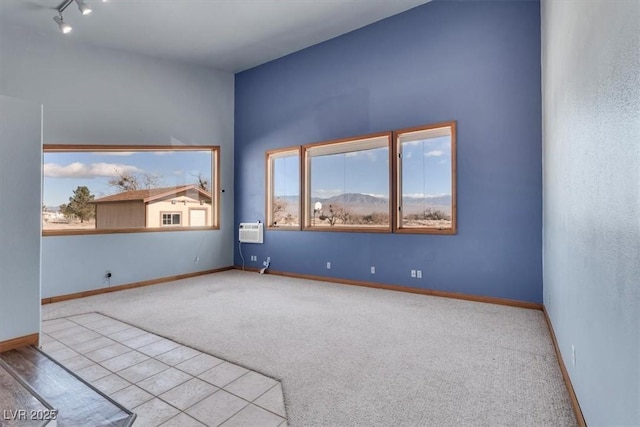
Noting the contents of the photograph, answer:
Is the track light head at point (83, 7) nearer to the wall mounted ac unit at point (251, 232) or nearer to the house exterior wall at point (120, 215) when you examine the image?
the house exterior wall at point (120, 215)

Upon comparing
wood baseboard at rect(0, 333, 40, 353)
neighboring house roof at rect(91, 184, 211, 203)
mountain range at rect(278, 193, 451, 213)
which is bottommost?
wood baseboard at rect(0, 333, 40, 353)

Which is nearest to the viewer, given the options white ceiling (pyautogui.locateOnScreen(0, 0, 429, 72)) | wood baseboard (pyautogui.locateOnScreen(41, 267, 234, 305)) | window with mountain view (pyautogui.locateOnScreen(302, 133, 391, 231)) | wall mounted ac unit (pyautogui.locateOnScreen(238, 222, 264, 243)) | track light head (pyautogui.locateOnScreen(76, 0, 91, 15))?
track light head (pyautogui.locateOnScreen(76, 0, 91, 15))

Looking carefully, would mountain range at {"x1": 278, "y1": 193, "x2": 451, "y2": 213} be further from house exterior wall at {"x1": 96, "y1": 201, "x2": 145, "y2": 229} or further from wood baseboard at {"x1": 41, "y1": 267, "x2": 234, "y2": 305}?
house exterior wall at {"x1": 96, "y1": 201, "x2": 145, "y2": 229}

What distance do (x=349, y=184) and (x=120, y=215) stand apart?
3719 mm

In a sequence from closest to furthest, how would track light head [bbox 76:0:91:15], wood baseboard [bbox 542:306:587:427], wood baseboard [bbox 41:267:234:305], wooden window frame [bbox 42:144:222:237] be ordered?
wood baseboard [bbox 542:306:587:427] → track light head [bbox 76:0:91:15] → wood baseboard [bbox 41:267:234:305] → wooden window frame [bbox 42:144:222:237]

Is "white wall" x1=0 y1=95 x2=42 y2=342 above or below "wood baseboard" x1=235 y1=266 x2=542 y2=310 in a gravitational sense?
above

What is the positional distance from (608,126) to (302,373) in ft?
7.17

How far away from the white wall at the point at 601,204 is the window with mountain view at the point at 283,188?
4.29 m

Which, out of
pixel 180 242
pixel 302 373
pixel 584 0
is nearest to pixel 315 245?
pixel 180 242

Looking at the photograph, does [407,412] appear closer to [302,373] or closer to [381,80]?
[302,373]

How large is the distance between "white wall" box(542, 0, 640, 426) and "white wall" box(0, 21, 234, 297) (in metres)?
5.53

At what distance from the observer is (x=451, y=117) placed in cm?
441

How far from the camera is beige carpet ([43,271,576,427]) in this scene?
190 centimetres

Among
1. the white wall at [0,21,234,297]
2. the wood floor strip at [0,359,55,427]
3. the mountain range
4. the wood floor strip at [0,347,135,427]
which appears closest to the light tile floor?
the wood floor strip at [0,347,135,427]
